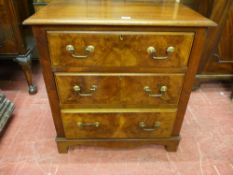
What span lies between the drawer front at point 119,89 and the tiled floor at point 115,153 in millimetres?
390

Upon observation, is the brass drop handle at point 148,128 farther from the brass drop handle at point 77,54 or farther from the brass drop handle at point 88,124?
the brass drop handle at point 77,54

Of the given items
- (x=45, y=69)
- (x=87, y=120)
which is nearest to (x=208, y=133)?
(x=87, y=120)

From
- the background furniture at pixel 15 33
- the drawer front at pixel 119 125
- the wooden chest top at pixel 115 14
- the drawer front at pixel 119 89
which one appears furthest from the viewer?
the background furniture at pixel 15 33

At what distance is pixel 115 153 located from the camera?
1.23 m

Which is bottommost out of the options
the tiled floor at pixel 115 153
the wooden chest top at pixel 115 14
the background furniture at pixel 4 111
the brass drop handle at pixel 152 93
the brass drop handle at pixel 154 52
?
the tiled floor at pixel 115 153

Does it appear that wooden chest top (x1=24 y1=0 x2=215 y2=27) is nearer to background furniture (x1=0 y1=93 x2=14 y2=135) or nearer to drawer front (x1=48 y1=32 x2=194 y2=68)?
drawer front (x1=48 y1=32 x2=194 y2=68)

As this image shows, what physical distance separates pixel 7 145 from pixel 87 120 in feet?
1.98

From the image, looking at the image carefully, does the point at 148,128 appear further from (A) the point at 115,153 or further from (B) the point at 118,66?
(B) the point at 118,66

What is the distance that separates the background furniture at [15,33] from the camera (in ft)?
4.18

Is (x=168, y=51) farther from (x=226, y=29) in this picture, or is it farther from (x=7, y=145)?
(x=7, y=145)

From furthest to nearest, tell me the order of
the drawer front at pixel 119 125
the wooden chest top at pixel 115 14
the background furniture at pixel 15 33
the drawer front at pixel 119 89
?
1. the background furniture at pixel 15 33
2. the drawer front at pixel 119 125
3. the drawer front at pixel 119 89
4. the wooden chest top at pixel 115 14

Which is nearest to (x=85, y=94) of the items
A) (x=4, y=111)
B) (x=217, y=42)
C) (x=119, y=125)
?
(x=119, y=125)

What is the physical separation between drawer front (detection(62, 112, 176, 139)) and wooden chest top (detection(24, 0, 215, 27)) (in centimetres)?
48

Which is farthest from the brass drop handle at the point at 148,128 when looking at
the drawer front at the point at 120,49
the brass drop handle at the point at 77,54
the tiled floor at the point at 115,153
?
the brass drop handle at the point at 77,54
